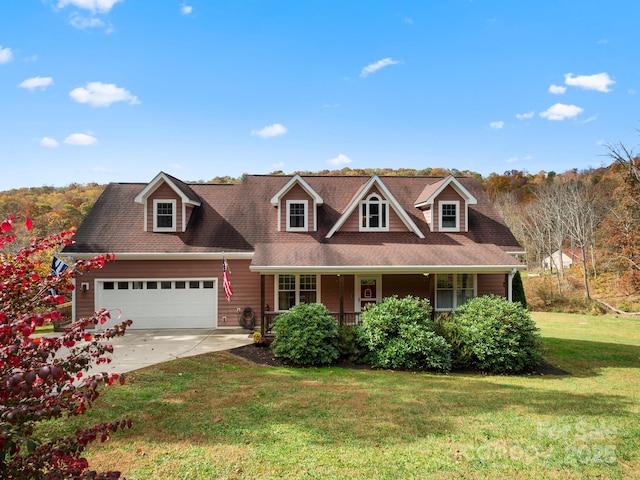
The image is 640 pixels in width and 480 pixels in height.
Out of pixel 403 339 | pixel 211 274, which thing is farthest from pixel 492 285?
pixel 211 274

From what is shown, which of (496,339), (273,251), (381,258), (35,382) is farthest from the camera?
(273,251)

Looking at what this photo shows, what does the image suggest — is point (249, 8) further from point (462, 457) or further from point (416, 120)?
point (462, 457)

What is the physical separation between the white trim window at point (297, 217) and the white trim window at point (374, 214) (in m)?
2.47

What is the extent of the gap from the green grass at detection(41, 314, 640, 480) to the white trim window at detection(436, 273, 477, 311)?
5542 mm

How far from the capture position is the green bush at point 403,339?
11.1 meters

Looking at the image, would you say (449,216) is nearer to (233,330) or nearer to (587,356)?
(587,356)

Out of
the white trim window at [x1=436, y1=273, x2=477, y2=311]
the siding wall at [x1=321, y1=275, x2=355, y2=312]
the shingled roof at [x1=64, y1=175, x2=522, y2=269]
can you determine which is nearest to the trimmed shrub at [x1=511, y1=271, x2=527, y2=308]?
the shingled roof at [x1=64, y1=175, x2=522, y2=269]

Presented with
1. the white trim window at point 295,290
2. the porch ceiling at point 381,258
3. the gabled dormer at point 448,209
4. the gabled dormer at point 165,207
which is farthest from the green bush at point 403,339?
the gabled dormer at point 165,207

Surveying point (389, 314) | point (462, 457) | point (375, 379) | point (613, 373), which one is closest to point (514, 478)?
point (462, 457)

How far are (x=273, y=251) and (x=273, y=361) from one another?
4.81m

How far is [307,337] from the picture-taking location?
11.3 m

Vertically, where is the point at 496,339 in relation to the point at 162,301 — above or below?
below

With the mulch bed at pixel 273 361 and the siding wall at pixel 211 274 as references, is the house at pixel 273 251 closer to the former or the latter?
the siding wall at pixel 211 274

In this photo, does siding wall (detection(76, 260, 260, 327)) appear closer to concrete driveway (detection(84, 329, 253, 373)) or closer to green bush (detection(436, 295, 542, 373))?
concrete driveway (detection(84, 329, 253, 373))
